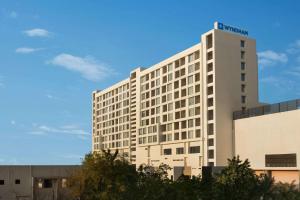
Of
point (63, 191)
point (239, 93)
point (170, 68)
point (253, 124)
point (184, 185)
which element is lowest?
point (63, 191)

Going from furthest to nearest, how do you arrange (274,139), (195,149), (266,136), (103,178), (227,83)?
(195,149) < (227,83) < (266,136) < (274,139) < (103,178)

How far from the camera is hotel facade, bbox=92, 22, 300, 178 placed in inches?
3506

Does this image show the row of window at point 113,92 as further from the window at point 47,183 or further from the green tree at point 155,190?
the green tree at point 155,190

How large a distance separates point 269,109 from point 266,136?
4.79m

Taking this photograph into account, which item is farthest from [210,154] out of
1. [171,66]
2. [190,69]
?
[171,66]

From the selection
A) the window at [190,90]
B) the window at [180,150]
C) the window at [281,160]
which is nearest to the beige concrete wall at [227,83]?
the window at [190,90]

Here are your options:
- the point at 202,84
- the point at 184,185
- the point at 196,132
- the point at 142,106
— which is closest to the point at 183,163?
the point at 196,132

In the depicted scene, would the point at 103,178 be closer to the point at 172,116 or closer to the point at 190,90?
the point at 190,90

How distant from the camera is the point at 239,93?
3620 inches

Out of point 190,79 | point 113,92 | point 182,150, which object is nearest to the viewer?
point 190,79

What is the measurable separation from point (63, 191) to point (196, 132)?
28.4 metres

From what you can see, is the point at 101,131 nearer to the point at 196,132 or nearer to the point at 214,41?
the point at 196,132

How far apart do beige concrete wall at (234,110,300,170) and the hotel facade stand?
6.21 ft

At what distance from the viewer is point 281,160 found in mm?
74812
